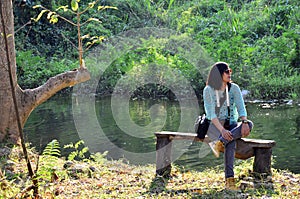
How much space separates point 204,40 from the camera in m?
15.5

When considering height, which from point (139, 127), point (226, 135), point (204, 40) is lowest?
point (139, 127)

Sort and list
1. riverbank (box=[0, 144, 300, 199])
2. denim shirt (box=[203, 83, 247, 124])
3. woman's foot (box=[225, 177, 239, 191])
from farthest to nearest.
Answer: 1. denim shirt (box=[203, 83, 247, 124])
2. woman's foot (box=[225, 177, 239, 191])
3. riverbank (box=[0, 144, 300, 199])

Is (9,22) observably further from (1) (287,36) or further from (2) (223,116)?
(1) (287,36)

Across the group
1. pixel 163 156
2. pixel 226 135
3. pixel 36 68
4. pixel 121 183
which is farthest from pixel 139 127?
pixel 36 68

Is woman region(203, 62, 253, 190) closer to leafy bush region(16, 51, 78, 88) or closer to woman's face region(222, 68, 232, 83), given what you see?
woman's face region(222, 68, 232, 83)

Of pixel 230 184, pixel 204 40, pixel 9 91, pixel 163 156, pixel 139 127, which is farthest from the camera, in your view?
pixel 204 40

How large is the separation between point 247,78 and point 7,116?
8.87m

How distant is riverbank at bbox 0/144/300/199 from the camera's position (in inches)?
182

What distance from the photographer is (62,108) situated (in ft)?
43.4

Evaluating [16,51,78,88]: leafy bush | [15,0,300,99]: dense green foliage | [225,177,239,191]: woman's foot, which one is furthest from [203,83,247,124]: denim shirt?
[16,51,78,88]: leafy bush

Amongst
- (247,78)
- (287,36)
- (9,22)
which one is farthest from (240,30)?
(9,22)

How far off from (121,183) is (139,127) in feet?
16.0

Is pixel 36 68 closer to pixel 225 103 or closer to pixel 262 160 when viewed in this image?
pixel 225 103

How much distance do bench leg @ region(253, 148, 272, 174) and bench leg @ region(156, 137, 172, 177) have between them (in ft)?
3.25
